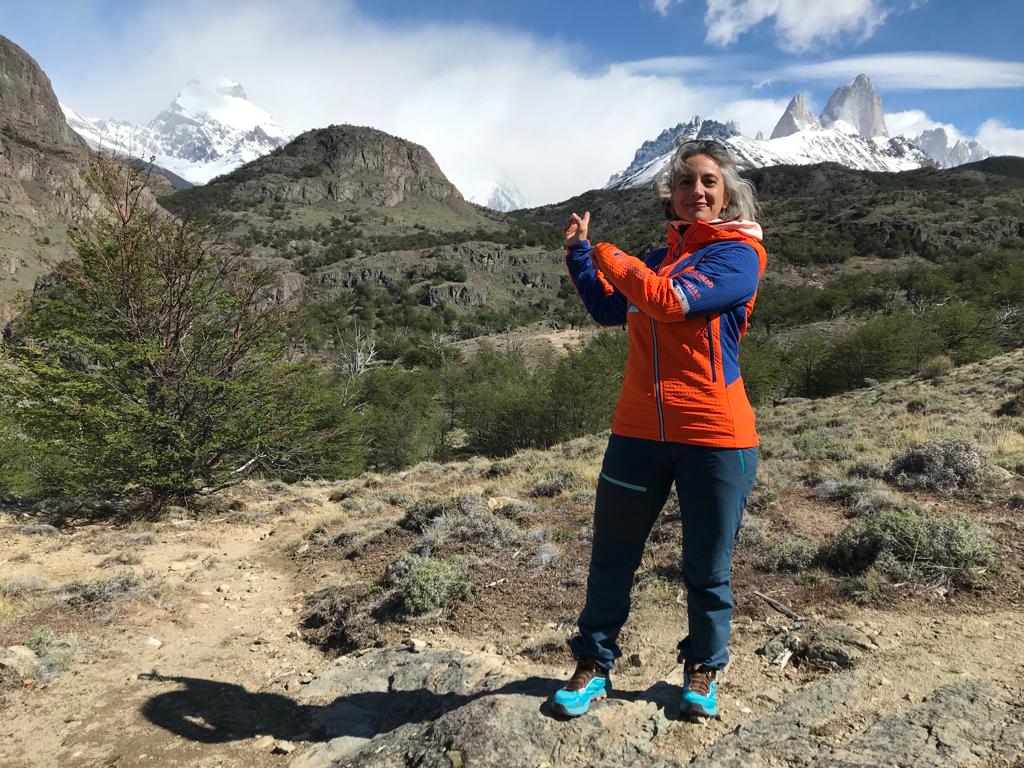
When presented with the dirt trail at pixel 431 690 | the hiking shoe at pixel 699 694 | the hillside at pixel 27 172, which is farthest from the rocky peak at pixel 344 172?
the hiking shoe at pixel 699 694

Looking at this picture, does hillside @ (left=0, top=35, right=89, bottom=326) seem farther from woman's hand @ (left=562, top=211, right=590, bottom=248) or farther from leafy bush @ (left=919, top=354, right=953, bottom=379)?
woman's hand @ (left=562, top=211, right=590, bottom=248)

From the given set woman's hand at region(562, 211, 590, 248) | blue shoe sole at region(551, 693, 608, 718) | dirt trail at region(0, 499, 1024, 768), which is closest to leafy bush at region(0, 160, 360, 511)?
dirt trail at region(0, 499, 1024, 768)

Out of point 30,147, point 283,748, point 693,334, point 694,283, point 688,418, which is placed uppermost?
point 30,147

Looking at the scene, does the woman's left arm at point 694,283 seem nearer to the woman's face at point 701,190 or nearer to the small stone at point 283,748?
the woman's face at point 701,190

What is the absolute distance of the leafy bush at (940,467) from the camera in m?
5.76

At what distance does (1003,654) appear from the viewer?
9.05 ft

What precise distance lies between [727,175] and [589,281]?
0.69 meters

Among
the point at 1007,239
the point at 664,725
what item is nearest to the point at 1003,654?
the point at 664,725

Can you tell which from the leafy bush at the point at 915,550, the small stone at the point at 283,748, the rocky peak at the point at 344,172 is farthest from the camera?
the rocky peak at the point at 344,172

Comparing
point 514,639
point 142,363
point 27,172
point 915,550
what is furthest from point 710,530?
point 27,172

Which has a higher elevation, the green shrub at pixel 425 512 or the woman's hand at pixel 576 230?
the woman's hand at pixel 576 230

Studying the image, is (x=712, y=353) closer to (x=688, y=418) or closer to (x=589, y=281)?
(x=688, y=418)

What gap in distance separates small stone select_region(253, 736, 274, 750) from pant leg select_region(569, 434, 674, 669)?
5.70ft

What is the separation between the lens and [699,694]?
234 centimetres
